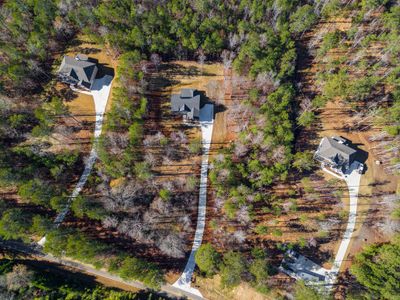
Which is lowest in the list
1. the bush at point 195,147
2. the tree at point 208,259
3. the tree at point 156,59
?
the tree at point 208,259

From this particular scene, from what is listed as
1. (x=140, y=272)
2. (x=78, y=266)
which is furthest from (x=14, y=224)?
(x=140, y=272)

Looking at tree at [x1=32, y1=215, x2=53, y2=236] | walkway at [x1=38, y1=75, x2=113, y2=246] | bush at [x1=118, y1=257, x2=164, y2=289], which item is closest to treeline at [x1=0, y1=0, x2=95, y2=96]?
walkway at [x1=38, y1=75, x2=113, y2=246]

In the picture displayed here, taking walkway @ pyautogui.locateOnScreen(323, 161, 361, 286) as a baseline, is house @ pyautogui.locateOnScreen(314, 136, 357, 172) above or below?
above

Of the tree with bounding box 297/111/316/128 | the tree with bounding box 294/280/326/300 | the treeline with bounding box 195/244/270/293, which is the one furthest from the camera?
the tree with bounding box 297/111/316/128

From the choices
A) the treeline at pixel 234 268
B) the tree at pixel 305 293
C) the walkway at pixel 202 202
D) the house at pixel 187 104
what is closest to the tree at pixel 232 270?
the treeline at pixel 234 268

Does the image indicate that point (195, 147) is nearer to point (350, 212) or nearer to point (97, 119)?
point (97, 119)

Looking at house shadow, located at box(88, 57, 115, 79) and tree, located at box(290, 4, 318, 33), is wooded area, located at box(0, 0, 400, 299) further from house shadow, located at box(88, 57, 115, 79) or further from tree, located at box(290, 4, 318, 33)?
house shadow, located at box(88, 57, 115, 79)

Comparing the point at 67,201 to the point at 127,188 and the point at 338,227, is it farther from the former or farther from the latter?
the point at 338,227

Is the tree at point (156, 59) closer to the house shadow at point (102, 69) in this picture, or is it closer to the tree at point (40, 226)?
the house shadow at point (102, 69)
